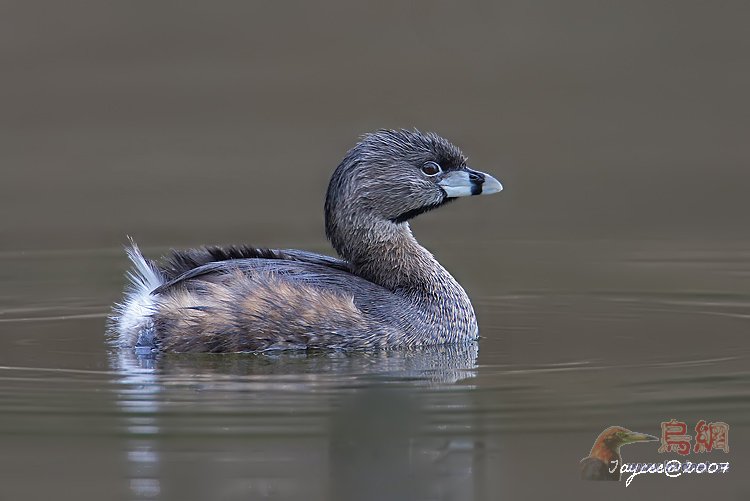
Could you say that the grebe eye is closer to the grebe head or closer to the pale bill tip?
the grebe head

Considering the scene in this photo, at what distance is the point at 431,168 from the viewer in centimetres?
1087

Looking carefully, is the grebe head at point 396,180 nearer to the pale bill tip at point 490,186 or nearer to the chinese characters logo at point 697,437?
the pale bill tip at point 490,186

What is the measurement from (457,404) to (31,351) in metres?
2.76

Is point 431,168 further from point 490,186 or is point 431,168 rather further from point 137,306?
point 137,306

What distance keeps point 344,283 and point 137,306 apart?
1180 mm

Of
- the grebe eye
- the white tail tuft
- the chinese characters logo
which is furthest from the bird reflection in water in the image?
the grebe eye

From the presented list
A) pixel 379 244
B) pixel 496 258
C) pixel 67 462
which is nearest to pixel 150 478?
pixel 67 462

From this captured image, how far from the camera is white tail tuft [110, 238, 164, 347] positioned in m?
10.1

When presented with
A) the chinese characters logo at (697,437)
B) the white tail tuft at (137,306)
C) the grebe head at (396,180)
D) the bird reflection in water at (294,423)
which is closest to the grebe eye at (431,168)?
the grebe head at (396,180)

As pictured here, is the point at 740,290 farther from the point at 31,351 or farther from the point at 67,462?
the point at 67,462

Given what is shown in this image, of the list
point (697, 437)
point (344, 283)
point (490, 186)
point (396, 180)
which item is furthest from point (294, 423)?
point (490, 186)

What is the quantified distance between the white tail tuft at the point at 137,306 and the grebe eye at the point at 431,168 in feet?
5.64

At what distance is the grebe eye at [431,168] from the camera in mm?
10859

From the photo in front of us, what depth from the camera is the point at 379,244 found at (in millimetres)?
10789
